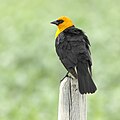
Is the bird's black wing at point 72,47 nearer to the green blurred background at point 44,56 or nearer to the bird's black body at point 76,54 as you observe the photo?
the bird's black body at point 76,54

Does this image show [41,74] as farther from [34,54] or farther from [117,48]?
[117,48]

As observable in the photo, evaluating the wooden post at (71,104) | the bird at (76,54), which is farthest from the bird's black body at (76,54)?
the wooden post at (71,104)

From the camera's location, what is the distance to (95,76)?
808 cm

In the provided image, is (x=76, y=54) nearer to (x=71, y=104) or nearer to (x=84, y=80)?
(x=84, y=80)

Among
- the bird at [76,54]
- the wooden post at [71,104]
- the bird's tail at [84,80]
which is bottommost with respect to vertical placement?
the wooden post at [71,104]

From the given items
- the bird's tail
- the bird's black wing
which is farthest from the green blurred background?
the bird's tail

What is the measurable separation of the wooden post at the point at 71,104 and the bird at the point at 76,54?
23 cm

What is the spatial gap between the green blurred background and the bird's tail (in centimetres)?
262

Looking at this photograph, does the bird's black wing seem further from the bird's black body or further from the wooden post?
the wooden post

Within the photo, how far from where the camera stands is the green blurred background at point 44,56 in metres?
7.12

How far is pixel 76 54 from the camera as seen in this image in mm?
4328

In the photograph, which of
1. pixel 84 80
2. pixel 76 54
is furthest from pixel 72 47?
pixel 84 80

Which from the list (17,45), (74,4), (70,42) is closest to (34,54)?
(17,45)

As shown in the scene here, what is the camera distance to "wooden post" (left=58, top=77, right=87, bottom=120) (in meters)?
3.50
